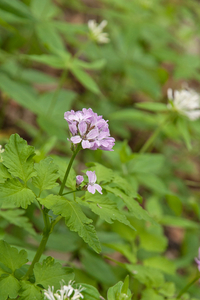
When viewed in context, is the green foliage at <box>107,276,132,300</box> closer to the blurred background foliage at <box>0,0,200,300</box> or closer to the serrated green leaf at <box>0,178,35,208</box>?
the blurred background foliage at <box>0,0,200,300</box>

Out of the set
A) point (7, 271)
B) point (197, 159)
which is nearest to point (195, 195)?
point (197, 159)

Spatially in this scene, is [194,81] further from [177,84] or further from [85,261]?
[85,261]

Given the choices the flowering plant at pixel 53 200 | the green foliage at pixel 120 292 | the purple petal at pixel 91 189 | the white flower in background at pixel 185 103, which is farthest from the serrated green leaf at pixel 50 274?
the white flower in background at pixel 185 103

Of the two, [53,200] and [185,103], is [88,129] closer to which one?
[53,200]

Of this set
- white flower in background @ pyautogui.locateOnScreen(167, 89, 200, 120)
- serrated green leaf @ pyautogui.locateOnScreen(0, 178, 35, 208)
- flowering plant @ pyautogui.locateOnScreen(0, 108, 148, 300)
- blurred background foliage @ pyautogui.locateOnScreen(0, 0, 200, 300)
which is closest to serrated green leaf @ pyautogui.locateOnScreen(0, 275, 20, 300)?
flowering plant @ pyautogui.locateOnScreen(0, 108, 148, 300)

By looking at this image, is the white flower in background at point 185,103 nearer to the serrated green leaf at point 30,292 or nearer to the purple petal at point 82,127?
the purple petal at point 82,127

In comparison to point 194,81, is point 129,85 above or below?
below
